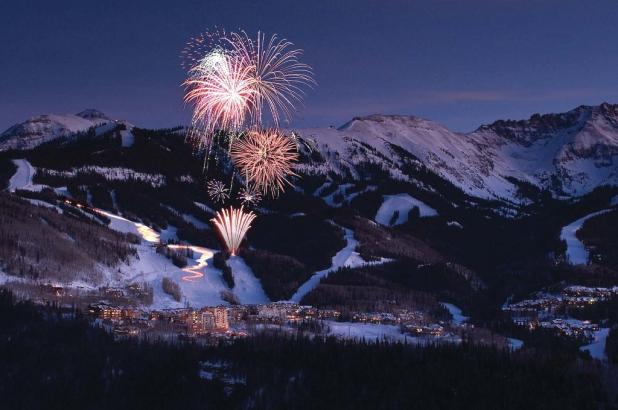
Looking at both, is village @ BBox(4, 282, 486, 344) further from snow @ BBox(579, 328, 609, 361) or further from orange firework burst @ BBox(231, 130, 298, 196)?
orange firework burst @ BBox(231, 130, 298, 196)

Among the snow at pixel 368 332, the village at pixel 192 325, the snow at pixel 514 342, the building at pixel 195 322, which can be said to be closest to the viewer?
the village at pixel 192 325

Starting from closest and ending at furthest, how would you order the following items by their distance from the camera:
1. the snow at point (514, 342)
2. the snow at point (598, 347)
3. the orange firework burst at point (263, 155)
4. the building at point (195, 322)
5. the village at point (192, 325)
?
the orange firework burst at point (263, 155), the village at point (192, 325), the snow at point (598, 347), the building at point (195, 322), the snow at point (514, 342)

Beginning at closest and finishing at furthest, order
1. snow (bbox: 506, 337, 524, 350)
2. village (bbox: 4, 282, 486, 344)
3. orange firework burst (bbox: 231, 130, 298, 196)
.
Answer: orange firework burst (bbox: 231, 130, 298, 196)
village (bbox: 4, 282, 486, 344)
snow (bbox: 506, 337, 524, 350)

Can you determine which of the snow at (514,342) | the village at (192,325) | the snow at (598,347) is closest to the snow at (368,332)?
the village at (192,325)

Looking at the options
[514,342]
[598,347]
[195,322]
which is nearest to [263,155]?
[195,322]

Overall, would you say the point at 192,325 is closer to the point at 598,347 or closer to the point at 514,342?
the point at 514,342

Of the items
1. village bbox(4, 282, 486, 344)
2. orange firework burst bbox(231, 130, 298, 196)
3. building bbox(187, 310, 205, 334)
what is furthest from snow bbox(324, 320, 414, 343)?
orange firework burst bbox(231, 130, 298, 196)

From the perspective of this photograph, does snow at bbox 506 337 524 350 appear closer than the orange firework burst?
No

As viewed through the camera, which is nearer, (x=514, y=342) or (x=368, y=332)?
(x=514, y=342)

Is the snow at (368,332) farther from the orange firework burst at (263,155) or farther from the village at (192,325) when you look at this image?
the orange firework burst at (263,155)
